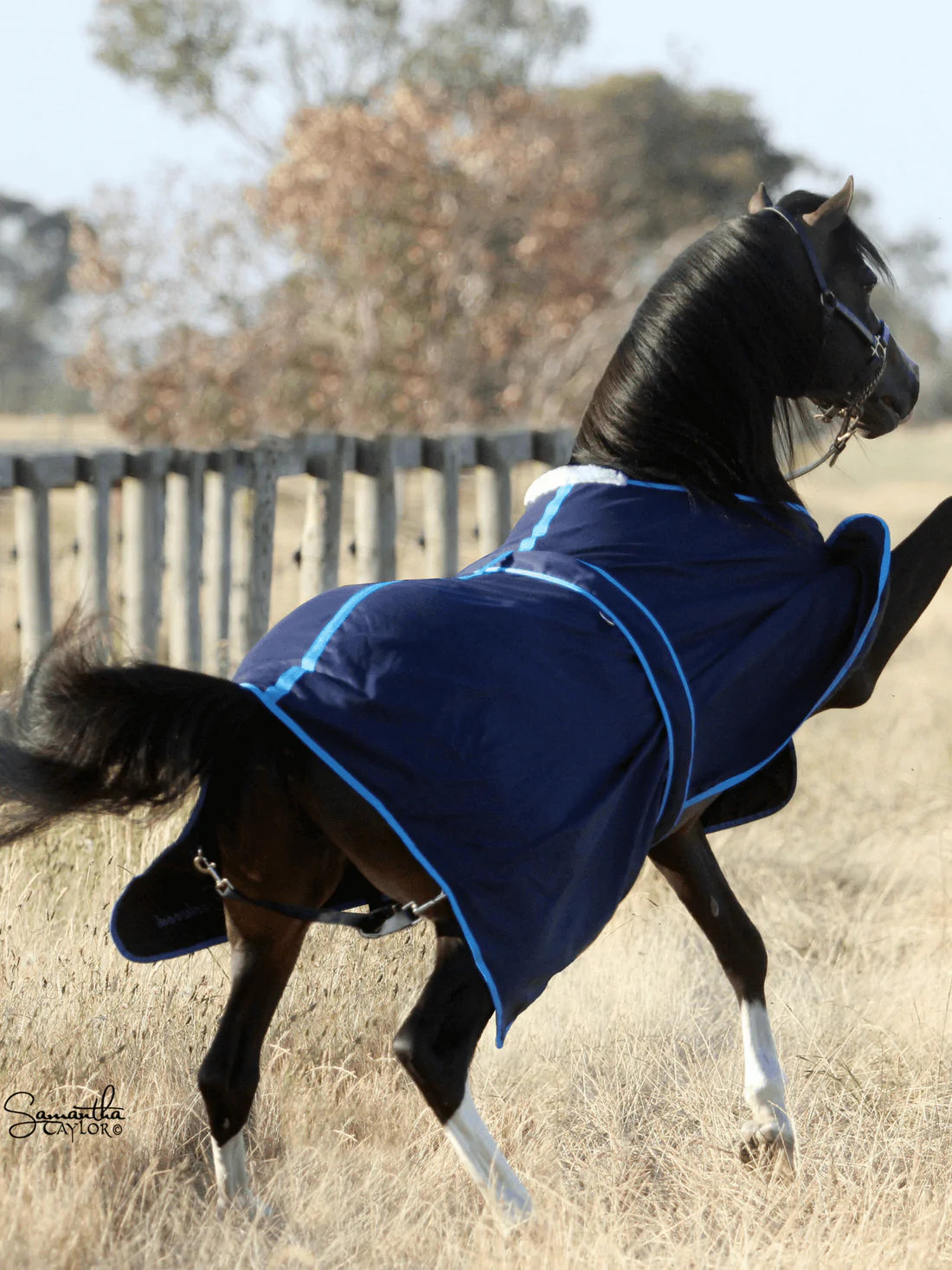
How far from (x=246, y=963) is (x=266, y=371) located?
57.8 ft

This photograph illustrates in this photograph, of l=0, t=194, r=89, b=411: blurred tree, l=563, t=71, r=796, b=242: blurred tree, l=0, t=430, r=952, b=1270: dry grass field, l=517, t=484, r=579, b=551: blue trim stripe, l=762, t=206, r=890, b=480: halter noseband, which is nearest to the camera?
l=0, t=430, r=952, b=1270: dry grass field

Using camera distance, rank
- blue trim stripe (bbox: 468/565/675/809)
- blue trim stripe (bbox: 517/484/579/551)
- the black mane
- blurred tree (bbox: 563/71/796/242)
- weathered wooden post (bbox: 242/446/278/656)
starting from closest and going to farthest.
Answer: blue trim stripe (bbox: 468/565/675/809) < blue trim stripe (bbox: 517/484/579/551) < the black mane < weathered wooden post (bbox: 242/446/278/656) < blurred tree (bbox: 563/71/796/242)

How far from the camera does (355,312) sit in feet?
66.7

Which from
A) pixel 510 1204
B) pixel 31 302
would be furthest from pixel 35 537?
pixel 31 302

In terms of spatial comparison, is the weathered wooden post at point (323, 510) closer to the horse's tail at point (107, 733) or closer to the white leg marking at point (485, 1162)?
the horse's tail at point (107, 733)

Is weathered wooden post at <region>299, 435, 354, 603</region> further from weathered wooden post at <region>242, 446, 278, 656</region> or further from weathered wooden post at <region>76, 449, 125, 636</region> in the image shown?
weathered wooden post at <region>76, 449, 125, 636</region>

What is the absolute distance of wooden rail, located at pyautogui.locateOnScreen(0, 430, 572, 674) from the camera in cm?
628

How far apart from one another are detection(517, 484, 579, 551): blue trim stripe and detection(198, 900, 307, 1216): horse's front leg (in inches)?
35.7

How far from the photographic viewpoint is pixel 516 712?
2561mm

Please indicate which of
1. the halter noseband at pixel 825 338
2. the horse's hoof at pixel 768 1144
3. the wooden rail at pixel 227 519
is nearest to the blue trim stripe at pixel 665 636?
the halter noseband at pixel 825 338

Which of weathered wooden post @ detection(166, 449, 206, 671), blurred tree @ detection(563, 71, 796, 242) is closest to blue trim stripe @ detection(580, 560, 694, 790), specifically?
weathered wooden post @ detection(166, 449, 206, 671)

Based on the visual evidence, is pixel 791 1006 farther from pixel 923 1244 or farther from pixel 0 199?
pixel 0 199

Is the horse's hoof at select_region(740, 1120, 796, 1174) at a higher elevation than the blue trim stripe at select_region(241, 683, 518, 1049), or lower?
lower

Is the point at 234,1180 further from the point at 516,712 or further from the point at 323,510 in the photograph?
the point at 323,510
